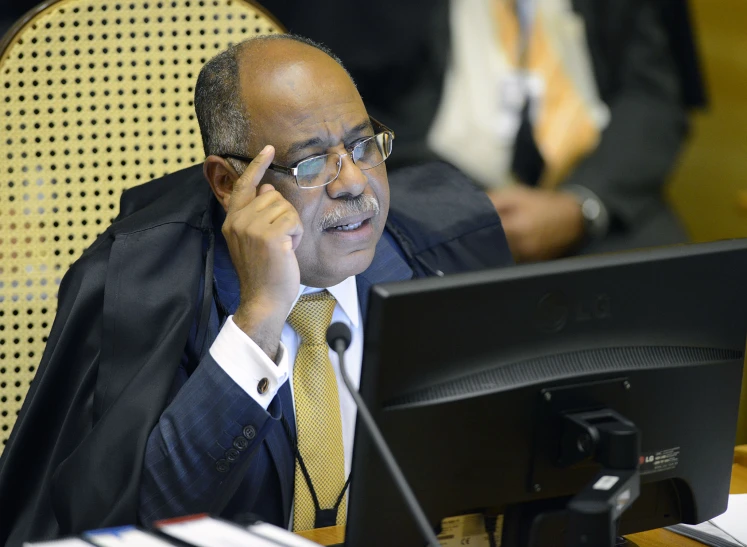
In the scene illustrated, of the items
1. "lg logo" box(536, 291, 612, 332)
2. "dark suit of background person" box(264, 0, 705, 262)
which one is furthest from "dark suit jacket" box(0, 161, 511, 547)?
"dark suit of background person" box(264, 0, 705, 262)

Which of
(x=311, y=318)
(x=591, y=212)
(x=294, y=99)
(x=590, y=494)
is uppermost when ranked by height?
(x=294, y=99)

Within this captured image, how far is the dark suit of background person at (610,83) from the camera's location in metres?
2.75

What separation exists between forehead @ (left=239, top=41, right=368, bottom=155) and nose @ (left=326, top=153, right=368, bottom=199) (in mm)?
43

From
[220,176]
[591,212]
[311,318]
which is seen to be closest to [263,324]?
[311,318]

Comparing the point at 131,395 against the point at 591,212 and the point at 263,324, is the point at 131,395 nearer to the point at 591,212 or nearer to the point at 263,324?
the point at 263,324

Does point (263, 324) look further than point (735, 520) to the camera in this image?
Yes

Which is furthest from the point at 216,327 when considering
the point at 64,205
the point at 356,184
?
the point at 64,205

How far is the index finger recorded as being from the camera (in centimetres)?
159

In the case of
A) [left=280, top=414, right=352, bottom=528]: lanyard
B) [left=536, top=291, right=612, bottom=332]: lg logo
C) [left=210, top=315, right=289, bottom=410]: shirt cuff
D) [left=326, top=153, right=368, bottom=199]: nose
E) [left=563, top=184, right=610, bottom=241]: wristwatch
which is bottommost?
[left=280, top=414, right=352, bottom=528]: lanyard

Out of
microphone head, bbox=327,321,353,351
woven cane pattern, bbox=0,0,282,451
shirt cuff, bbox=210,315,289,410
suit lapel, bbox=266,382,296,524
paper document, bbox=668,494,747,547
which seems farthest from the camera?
woven cane pattern, bbox=0,0,282,451

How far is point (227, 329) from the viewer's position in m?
1.47

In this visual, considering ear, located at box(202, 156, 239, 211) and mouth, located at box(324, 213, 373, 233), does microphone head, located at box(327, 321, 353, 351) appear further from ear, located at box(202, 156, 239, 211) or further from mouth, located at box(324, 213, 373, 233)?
ear, located at box(202, 156, 239, 211)

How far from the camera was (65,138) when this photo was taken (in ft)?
6.10

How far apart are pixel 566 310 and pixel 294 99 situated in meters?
0.70
